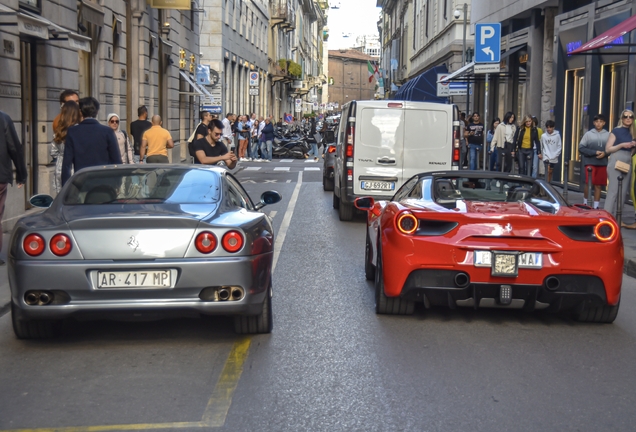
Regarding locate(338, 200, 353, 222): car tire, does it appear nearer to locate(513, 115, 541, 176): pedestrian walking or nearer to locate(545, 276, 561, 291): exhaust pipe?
locate(545, 276, 561, 291): exhaust pipe

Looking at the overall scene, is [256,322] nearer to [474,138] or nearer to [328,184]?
[328,184]

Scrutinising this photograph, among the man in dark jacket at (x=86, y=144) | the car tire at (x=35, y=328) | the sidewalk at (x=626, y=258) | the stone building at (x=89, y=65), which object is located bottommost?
the sidewalk at (x=626, y=258)

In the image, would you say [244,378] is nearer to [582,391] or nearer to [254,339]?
[254,339]

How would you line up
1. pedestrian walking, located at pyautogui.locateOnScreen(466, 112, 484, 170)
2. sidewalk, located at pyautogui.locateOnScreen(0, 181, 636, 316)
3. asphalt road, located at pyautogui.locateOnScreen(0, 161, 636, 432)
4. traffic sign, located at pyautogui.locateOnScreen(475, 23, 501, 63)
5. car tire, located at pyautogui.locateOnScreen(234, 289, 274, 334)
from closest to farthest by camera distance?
asphalt road, located at pyautogui.locateOnScreen(0, 161, 636, 432) < car tire, located at pyautogui.locateOnScreen(234, 289, 274, 334) < sidewalk, located at pyautogui.locateOnScreen(0, 181, 636, 316) < traffic sign, located at pyautogui.locateOnScreen(475, 23, 501, 63) < pedestrian walking, located at pyautogui.locateOnScreen(466, 112, 484, 170)

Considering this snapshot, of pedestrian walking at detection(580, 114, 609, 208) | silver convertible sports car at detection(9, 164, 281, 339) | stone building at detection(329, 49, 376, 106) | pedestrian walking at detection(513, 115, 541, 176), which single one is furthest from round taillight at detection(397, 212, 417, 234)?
stone building at detection(329, 49, 376, 106)

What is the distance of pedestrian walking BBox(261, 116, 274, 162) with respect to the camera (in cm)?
3756

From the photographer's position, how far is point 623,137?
13.8m

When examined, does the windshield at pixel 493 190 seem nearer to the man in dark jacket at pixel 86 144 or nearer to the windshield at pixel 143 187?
the windshield at pixel 143 187

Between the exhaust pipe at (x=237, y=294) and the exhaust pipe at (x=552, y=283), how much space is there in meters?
2.31

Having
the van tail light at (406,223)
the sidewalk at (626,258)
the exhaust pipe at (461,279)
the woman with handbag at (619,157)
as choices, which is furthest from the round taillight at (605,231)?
the woman with handbag at (619,157)

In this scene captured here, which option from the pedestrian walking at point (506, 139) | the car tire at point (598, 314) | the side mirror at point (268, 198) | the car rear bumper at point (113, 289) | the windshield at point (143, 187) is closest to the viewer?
the car rear bumper at point (113, 289)

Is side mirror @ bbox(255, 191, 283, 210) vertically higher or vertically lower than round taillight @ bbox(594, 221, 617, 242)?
higher

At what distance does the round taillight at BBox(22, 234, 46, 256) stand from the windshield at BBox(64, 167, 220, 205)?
711mm

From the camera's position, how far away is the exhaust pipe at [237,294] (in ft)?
20.3
